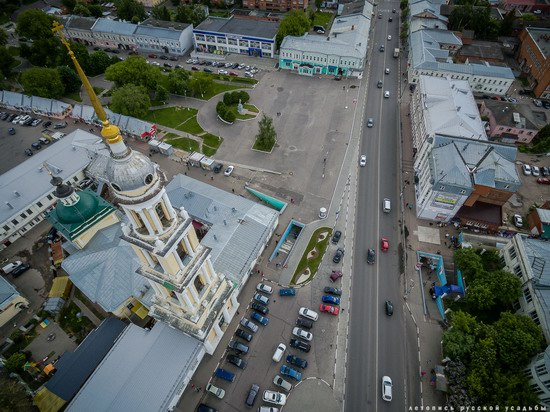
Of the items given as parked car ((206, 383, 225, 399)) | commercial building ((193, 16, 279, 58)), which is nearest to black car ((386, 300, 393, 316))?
parked car ((206, 383, 225, 399))

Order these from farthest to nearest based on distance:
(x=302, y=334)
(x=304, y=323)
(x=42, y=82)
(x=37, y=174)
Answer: (x=42, y=82)
(x=37, y=174)
(x=304, y=323)
(x=302, y=334)

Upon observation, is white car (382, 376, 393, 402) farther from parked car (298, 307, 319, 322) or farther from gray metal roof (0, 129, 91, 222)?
gray metal roof (0, 129, 91, 222)

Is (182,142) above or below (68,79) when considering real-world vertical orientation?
below

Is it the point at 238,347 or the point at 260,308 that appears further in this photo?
the point at 260,308

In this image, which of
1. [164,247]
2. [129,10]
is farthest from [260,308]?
[129,10]

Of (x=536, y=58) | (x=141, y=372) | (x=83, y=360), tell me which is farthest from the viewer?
(x=536, y=58)

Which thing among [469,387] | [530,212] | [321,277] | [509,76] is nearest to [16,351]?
[321,277]

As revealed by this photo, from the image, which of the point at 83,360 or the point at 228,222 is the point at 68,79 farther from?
the point at 83,360

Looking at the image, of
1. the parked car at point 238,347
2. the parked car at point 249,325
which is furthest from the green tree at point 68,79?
the parked car at point 238,347
